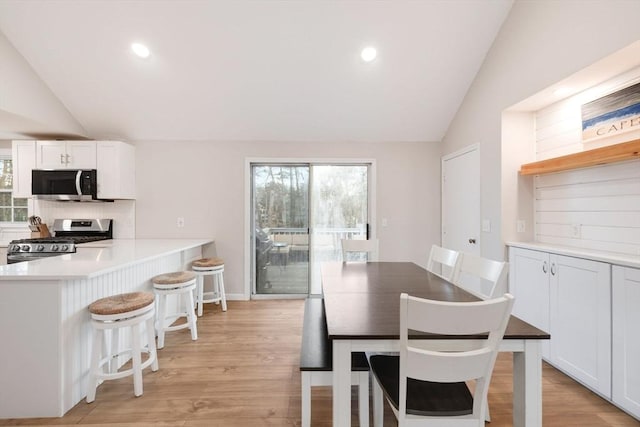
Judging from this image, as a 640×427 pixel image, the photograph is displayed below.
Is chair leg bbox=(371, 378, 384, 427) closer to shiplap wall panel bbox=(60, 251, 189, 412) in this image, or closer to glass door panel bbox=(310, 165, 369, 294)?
shiplap wall panel bbox=(60, 251, 189, 412)

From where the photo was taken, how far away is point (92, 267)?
2.01 meters

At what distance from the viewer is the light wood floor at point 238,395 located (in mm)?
1812

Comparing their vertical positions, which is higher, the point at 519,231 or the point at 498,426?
the point at 519,231

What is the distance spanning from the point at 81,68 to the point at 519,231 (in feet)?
15.8

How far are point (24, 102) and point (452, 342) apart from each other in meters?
4.50

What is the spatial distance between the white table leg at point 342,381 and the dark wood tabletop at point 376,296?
0.21ft

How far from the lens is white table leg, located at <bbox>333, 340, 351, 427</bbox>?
1202mm

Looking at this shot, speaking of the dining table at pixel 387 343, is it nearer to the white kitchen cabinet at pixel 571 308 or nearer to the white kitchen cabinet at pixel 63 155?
the white kitchen cabinet at pixel 571 308

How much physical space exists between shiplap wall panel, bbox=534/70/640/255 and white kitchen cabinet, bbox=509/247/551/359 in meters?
0.35

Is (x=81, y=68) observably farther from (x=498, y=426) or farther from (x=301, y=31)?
(x=498, y=426)

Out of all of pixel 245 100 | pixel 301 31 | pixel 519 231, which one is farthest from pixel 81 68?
pixel 519 231

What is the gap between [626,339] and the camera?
1846mm

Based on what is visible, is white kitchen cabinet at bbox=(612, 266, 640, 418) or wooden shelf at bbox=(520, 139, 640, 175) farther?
wooden shelf at bbox=(520, 139, 640, 175)

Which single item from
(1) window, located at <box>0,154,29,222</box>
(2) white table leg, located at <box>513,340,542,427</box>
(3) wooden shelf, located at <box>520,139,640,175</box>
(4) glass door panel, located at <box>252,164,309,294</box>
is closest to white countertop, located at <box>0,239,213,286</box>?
(4) glass door panel, located at <box>252,164,309,294</box>
